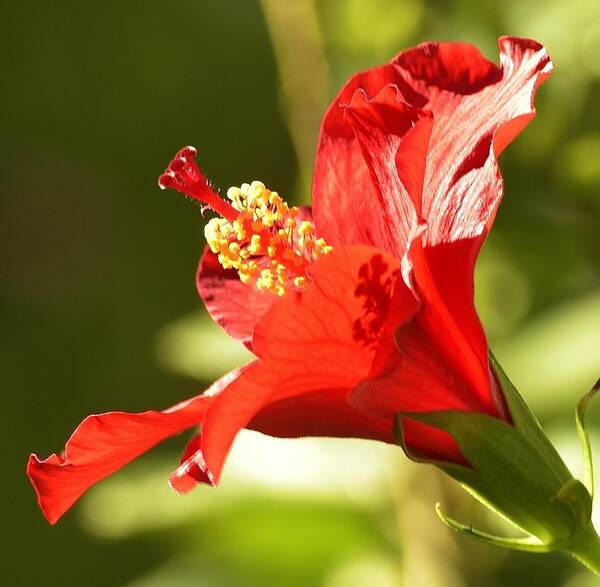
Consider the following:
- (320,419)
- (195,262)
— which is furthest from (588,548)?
(195,262)

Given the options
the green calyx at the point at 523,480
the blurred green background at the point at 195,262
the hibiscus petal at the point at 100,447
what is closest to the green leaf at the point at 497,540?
the green calyx at the point at 523,480

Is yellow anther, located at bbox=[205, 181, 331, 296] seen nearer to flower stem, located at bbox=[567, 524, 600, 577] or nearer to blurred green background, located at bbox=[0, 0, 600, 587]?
flower stem, located at bbox=[567, 524, 600, 577]

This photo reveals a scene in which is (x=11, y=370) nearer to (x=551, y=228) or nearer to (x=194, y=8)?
(x=194, y=8)

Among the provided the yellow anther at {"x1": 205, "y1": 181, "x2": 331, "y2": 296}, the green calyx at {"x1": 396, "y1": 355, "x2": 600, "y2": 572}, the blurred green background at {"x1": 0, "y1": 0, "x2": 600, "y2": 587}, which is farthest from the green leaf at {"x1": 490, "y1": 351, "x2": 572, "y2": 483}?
the blurred green background at {"x1": 0, "y1": 0, "x2": 600, "y2": 587}

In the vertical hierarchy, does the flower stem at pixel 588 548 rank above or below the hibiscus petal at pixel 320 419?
below

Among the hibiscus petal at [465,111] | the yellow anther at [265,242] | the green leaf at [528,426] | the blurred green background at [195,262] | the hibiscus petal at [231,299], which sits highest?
the hibiscus petal at [465,111]

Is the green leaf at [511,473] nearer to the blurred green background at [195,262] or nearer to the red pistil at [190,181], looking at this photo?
the red pistil at [190,181]

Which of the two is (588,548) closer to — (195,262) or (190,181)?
(190,181)

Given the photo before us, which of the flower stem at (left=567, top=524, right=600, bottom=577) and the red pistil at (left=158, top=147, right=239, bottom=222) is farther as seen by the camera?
the red pistil at (left=158, top=147, right=239, bottom=222)
